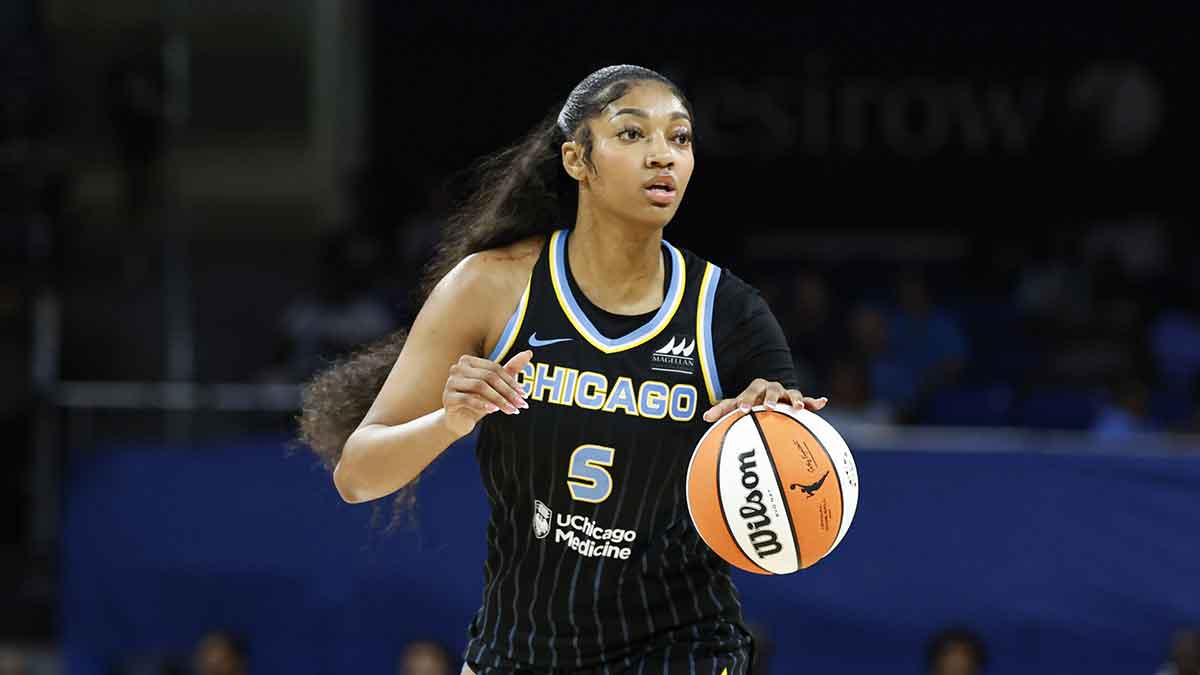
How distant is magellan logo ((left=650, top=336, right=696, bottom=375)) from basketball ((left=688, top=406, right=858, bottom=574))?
205mm

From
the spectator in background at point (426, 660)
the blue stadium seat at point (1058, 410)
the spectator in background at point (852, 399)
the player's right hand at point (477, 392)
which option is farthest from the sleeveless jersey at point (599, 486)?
the blue stadium seat at point (1058, 410)

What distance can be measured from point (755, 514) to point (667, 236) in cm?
1078

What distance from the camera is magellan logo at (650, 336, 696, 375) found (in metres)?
4.50

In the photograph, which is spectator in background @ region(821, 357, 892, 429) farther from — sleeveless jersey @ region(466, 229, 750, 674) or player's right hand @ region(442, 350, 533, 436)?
player's right hand @ region(442, 350, 533, 436)

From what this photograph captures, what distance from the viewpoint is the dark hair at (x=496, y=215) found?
4.62 meters

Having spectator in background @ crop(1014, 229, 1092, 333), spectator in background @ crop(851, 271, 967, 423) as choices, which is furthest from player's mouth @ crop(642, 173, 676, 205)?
spectator in background @ crop(1014, 229, 1092, 333)

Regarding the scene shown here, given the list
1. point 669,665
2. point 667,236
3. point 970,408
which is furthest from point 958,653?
point 667,236

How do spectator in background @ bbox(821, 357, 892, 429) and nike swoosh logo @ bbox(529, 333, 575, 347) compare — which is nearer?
nike swoosh logo @ bbox(529, 333, 575, 347)

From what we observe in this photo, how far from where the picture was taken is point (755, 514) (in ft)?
14.1

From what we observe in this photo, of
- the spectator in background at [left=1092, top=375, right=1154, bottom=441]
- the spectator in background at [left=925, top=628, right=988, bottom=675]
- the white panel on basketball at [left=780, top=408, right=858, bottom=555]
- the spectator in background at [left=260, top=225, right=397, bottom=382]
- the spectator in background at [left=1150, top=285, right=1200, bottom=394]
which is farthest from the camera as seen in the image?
the spectator in background at [left=1150, top=285, right=1200, bottom=394]

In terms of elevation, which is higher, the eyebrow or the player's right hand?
the eyebrow

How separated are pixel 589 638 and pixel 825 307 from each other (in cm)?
860

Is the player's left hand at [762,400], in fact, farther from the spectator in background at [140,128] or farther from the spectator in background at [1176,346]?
the spectator in background at [140,128]

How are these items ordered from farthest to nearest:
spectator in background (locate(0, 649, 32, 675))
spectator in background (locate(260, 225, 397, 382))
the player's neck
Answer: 1. spectator in background (locate(260, 225, 397, 382))
2. spectator in background (locate(0, 649, 32, 675))
3. the player's neck
